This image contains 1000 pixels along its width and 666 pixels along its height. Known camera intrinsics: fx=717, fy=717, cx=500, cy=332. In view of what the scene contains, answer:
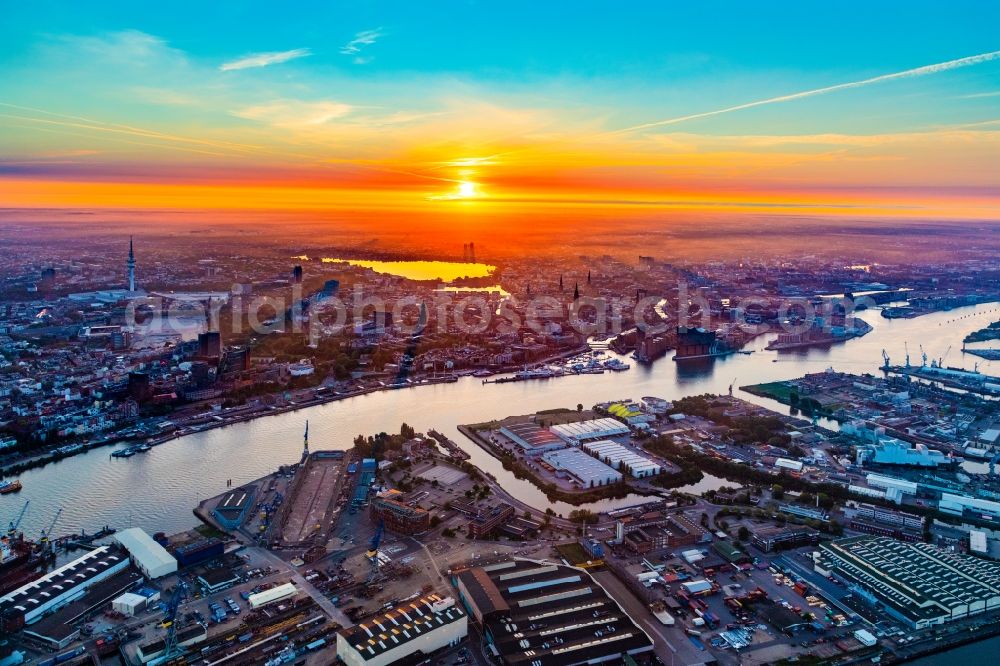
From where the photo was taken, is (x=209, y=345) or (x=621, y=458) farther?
(x=209, y=345)

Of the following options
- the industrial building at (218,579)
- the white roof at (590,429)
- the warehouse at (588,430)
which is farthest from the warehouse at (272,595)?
the white roof at (590,429)

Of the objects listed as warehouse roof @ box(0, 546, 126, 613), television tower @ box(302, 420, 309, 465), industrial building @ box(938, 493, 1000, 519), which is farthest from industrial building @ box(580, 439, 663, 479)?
warehouse roof @ box(0, 546, 126, 613)

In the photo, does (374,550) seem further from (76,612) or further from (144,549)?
(76,612)

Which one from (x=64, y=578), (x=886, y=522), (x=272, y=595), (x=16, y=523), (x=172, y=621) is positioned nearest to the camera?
(x=172, y=621)

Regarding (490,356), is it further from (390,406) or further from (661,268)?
(661,268)

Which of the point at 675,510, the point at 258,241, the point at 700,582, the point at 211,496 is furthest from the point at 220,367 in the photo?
the point at 258,241

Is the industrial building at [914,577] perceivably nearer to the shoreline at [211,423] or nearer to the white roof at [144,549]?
the white roof at [144,549]

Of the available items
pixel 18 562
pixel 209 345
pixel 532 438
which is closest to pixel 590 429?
pixel 532 438
